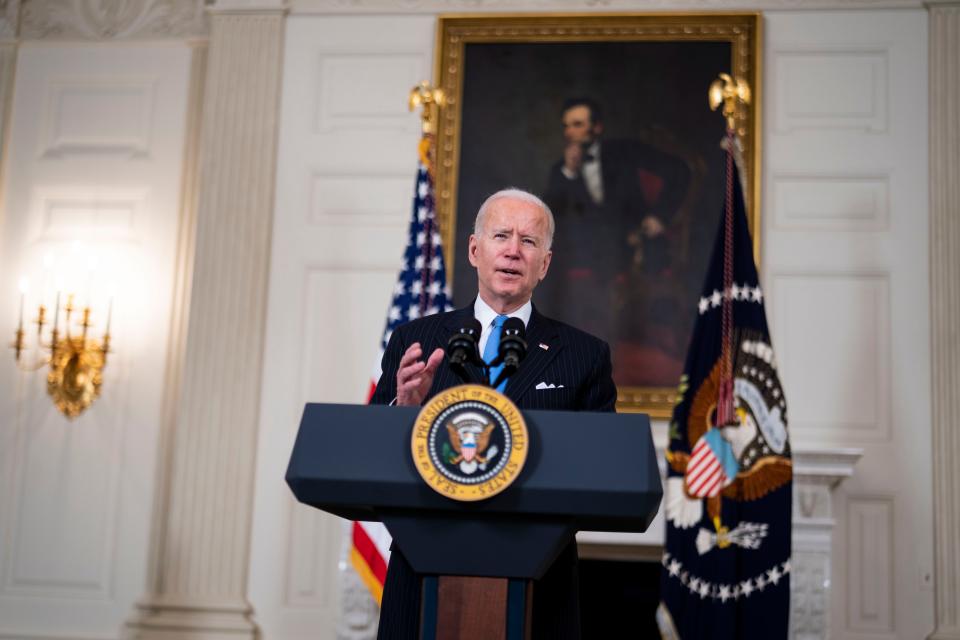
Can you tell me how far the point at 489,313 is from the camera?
2533mm

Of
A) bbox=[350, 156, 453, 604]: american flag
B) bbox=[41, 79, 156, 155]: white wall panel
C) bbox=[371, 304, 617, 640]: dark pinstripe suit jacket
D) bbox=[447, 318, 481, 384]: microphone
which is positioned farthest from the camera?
bbox=[41, 79, 156, 155]: white wall panel

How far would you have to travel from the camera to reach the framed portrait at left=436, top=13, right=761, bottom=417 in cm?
588

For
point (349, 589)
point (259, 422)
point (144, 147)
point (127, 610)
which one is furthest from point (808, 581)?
point (144, 147)

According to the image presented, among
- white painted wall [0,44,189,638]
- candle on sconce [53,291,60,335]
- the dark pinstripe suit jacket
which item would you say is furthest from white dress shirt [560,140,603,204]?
the dark pinstripe suit jacket

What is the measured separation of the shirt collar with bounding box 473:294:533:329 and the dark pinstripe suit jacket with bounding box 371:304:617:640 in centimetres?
2

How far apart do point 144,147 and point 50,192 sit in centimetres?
59

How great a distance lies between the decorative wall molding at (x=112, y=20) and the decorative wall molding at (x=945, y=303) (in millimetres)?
4114

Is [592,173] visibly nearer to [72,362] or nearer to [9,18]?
[72,362]

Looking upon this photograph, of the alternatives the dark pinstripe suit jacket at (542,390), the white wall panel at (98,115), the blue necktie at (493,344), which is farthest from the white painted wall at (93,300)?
the blue necktie at (493,344)

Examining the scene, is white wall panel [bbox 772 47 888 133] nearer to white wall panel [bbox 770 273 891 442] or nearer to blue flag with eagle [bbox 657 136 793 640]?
white wall panel [bbox 770 273 891 442]

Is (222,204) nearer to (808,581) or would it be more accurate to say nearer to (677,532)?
(677,532)

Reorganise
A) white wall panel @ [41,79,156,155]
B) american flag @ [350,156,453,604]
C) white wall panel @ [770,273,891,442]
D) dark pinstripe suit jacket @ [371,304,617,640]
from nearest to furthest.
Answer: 1. dark pinstripe suit jacket @ [371,304,617,640]
2. american flag @ [350,156,453,604]
3. white wall panel @ [770,273,891,442]
4. white wall panel @ [41,79,156,155]

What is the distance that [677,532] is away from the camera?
490 cm

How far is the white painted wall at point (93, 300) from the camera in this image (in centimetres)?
604
